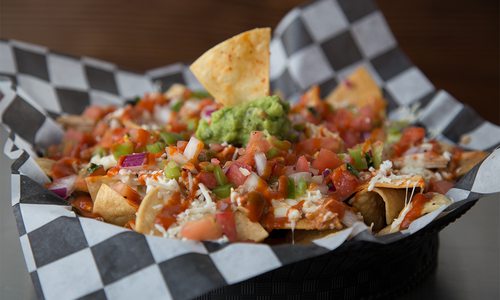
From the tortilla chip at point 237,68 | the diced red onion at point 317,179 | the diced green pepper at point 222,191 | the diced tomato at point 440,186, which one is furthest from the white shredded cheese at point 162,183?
the diced tomato at point 440,186

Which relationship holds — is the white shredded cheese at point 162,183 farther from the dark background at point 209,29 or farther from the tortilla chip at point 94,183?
the dark background at point 209,29

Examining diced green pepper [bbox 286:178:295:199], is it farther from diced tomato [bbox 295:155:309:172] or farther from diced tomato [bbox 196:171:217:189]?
diced tomato [bbox 196:171:217:189]

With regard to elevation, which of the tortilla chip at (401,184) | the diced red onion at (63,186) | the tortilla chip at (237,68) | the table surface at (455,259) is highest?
the tortilla chip at (237,68)

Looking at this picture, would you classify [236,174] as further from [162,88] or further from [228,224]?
[162,88]

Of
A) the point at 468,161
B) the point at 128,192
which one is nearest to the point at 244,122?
the point at 128,192

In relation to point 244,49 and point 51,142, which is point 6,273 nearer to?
point 51,142

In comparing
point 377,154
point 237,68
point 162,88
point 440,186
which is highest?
point 237,68

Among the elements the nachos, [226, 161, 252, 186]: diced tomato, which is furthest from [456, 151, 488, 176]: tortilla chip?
[226, 161, 252, 186]: diced tomato
